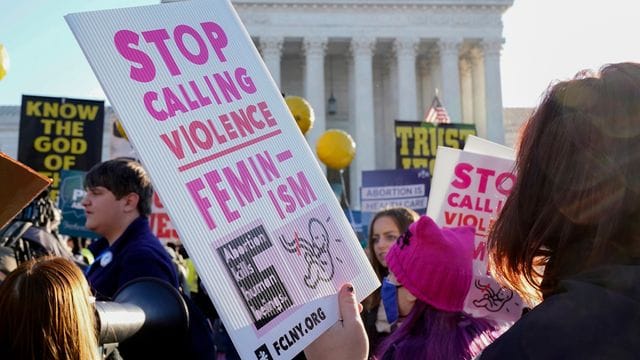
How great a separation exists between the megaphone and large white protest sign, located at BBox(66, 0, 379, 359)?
57 cm

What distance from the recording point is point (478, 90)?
36.6m

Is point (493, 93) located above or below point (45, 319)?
above

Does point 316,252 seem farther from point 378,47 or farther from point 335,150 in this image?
point 378,47

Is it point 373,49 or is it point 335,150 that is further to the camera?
point 373,49

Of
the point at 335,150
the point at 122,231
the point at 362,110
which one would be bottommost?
the point at 122,231

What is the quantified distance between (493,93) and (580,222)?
34.5 metres

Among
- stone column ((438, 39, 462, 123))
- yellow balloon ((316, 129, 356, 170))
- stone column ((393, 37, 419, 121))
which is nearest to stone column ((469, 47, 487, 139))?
stone column ((438, 39, 462, 123))

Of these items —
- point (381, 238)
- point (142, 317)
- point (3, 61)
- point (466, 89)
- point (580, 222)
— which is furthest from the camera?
point (466, 89)

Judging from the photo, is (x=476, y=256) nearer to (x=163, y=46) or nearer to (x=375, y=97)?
(x=163, y=46)

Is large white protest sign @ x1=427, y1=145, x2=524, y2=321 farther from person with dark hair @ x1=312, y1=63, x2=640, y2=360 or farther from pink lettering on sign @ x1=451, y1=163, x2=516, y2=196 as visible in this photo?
person with dark hair @ x1=312, y1=63, x2=640, y2=360

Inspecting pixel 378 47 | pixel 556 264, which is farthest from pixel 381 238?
pixel 378 47

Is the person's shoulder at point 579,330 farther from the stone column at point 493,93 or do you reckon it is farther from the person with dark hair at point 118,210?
the stone column at point 493,93

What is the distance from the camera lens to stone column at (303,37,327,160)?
33625 mm

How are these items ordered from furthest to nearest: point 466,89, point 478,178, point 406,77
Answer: point 466,89 → point 406,77 → point 478,178
